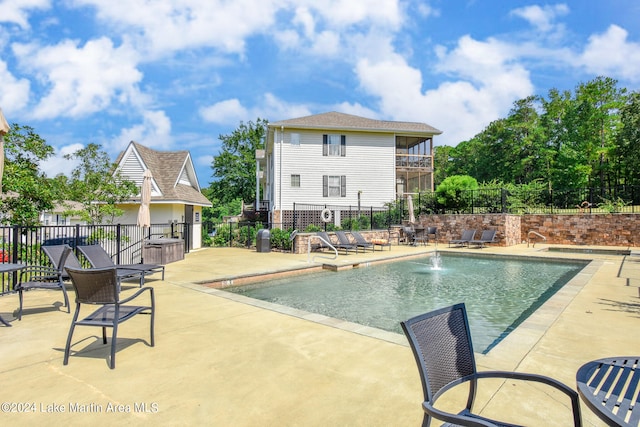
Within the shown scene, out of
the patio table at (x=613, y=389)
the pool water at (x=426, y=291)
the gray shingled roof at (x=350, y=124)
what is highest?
the gray shingled roof at (x=350, y=124)

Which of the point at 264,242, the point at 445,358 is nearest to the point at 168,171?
the point at 264,242

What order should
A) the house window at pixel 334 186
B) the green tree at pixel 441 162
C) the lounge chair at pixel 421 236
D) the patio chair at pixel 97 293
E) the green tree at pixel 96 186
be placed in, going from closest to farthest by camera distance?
the patio chair at pixel 97 293 < the green tree at pixel 96 186 < the lounge chair at pixel 421 236 < the house window at pixel 334 186 < the green tree at pixel 441 162

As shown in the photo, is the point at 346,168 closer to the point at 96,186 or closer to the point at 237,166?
the point at 96,186

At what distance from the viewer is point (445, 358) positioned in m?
1.80

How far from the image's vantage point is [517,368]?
10.1ft

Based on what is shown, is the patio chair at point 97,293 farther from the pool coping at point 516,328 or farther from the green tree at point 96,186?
the green tree at point 96,186

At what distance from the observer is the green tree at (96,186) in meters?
12.6

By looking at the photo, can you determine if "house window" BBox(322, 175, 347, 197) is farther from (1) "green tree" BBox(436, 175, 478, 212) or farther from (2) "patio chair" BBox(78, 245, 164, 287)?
(2) "patio chair" BBox(78, 245, 164, 287)

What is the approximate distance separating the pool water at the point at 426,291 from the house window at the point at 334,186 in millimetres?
12528

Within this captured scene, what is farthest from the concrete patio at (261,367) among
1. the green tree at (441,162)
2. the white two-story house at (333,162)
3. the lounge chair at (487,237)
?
the green tree at (441,162)

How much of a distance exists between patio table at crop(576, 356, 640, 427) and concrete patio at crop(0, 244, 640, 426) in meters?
0.72

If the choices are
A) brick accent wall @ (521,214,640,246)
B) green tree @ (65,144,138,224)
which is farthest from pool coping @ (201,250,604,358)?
brick accent wall @ (521,214,640,246)

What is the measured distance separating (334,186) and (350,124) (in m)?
4.67

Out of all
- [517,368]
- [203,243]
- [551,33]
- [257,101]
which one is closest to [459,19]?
[551,33]
